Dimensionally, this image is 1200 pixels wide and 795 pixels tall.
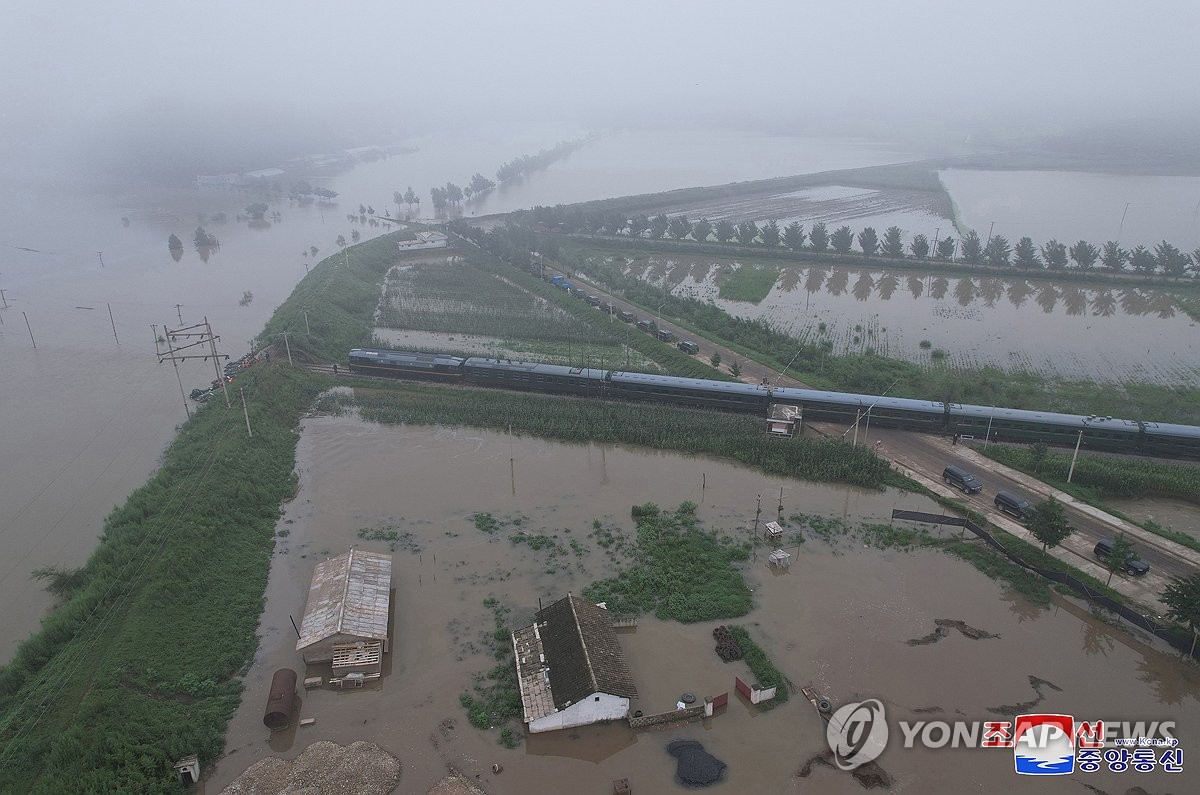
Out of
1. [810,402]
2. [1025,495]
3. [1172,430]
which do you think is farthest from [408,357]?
[1172,430]

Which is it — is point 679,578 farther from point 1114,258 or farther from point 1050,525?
point 1114,258

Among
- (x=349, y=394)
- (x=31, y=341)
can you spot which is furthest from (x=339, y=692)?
(x=31, y=341)

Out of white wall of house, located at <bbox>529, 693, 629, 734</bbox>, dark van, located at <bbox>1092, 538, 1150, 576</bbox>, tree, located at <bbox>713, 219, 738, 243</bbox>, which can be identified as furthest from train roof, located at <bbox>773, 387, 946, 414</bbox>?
tree, located at <bbox>713, 219, 738, 243</bbox>

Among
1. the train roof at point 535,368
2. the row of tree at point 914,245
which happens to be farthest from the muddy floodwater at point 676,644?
the row of tree at point 914,245

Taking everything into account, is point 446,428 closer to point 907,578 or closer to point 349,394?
point 349,394

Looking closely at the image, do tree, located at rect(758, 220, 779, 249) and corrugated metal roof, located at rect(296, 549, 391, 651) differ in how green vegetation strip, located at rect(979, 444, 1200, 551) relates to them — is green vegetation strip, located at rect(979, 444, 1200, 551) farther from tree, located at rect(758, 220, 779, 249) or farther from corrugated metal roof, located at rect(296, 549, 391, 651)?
tree, located at rect(758, 220, 779, 249)

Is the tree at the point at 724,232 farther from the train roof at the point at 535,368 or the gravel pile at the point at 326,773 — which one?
the gravel pile at the point at 326,773
